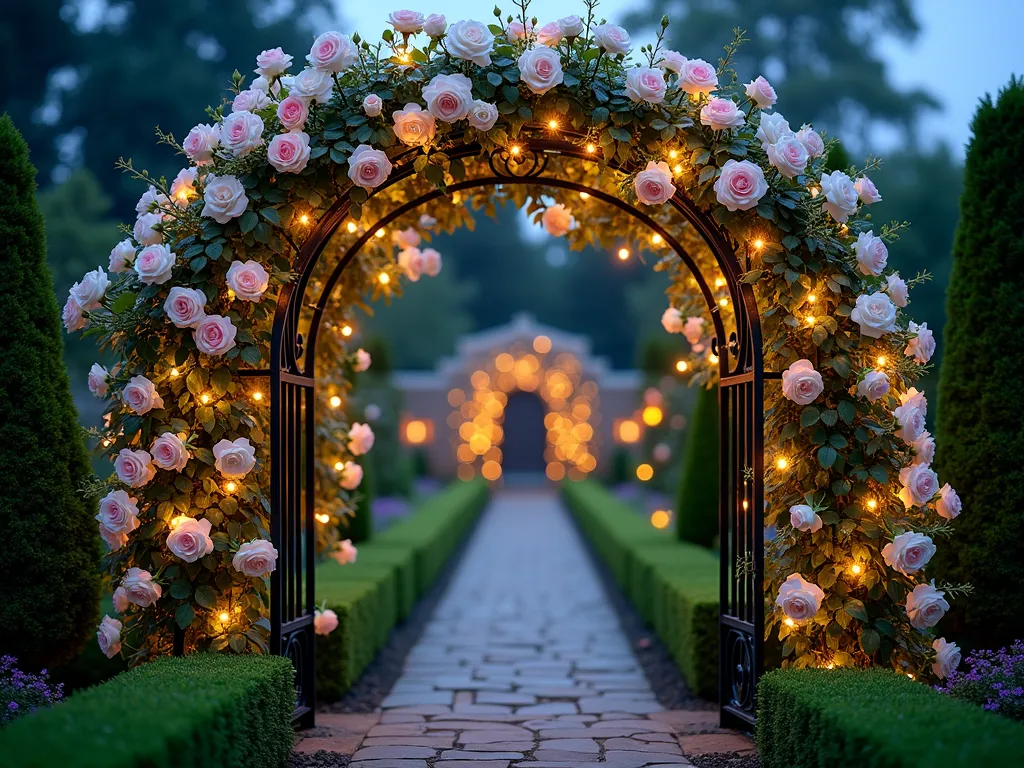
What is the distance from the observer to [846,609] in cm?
446

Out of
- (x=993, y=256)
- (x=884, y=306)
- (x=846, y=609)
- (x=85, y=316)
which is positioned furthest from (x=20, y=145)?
(x=993, y=256)

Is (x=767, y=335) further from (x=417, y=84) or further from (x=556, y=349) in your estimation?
(x=556, y=349)

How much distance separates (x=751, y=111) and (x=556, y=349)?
21.1 m

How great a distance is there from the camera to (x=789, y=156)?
4.50 meters

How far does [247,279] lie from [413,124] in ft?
3.26

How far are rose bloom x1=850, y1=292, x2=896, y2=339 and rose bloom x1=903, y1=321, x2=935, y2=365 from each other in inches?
10.3

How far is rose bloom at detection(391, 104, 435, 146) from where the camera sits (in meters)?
4.49

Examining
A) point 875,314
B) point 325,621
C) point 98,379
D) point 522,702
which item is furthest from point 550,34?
point 522,702

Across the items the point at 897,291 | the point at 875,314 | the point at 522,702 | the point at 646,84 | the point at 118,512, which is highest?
the point at 646,84

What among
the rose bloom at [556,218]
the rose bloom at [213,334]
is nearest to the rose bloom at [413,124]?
the rose bloom at [213,334]

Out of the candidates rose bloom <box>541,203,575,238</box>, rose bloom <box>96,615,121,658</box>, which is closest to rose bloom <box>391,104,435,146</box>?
rose bloom <box>541,203,575,238</box>

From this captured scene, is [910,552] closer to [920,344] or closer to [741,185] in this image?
[920,344]

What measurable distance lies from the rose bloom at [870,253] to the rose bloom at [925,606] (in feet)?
4.64

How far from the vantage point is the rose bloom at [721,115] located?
4.52 meters
